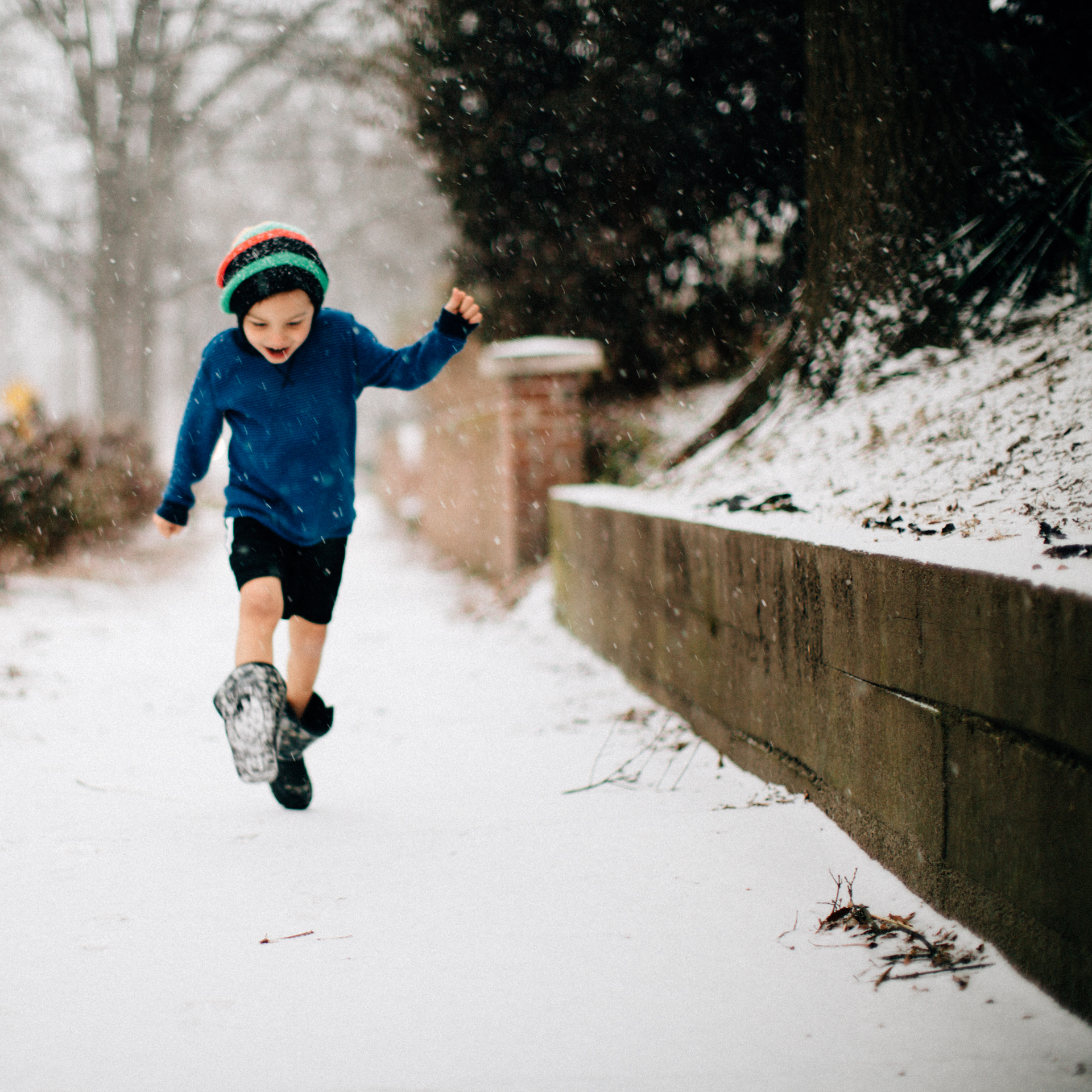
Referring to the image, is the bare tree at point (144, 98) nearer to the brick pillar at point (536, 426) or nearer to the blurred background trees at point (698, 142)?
A: the blurred background trees at point (698, 142)

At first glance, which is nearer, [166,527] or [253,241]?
[253,241]

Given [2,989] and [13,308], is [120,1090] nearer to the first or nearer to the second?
[2,989]

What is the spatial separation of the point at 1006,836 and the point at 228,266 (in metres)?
Answer: 2.44

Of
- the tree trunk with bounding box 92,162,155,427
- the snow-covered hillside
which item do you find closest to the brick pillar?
the snow-covered hillside

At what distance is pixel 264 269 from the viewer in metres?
2.73

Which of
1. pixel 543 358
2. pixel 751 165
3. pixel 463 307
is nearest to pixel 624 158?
pixel 751 165

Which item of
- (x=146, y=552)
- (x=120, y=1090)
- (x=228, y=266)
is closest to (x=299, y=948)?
(x=120, y=1090)

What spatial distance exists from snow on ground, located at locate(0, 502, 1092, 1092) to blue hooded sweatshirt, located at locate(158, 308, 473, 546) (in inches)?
37.0

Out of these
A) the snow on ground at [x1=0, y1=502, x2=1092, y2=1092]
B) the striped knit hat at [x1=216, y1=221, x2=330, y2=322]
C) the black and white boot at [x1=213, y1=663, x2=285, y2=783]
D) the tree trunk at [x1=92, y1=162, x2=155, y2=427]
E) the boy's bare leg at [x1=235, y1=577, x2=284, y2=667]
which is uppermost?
the tree trunk at [x1=92, y1=162, x2=155, y2=427]

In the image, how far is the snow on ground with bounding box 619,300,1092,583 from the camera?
2365mm

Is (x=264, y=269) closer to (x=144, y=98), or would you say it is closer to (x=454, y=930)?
(x=454, y=930)

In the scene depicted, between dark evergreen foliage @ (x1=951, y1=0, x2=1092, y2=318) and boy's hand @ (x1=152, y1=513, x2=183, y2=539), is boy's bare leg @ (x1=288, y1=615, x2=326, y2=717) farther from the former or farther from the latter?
dark evergreen foliage @ (x1=951, y1=0, x2=1092, y2=318)

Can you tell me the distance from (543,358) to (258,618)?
467cm

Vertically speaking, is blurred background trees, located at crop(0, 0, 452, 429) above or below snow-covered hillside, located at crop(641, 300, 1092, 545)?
above
